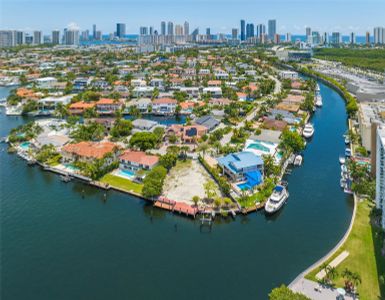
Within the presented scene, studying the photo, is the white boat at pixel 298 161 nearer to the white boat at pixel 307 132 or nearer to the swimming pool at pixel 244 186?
the swimming pool at pixel 244 186

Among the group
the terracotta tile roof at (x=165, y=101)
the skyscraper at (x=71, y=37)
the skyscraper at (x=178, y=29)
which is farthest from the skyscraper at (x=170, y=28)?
the terracotta tile roof at (x=165, y=101)

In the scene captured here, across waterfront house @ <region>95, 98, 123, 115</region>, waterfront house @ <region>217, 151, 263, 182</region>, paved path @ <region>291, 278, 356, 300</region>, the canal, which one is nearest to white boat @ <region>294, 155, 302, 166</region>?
the canal

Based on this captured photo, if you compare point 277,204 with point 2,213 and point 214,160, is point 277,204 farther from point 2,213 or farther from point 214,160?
point 2,213

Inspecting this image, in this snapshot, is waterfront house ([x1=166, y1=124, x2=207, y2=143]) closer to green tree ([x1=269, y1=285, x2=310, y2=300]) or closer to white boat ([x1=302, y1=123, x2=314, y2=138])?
white boat ([x1=302, y1=123, x2=314, y2=138])

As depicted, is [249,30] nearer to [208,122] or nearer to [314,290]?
[208,122]

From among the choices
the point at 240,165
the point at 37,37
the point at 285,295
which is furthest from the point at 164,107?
the point at 37,37

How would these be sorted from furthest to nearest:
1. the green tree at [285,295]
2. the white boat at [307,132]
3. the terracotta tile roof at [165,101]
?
the terracotta tile roof at [165,101], the white boat at [307,132], the green tree at [285,295]

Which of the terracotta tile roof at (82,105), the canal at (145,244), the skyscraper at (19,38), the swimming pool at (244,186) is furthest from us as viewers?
the skyscraper at (19,38)
